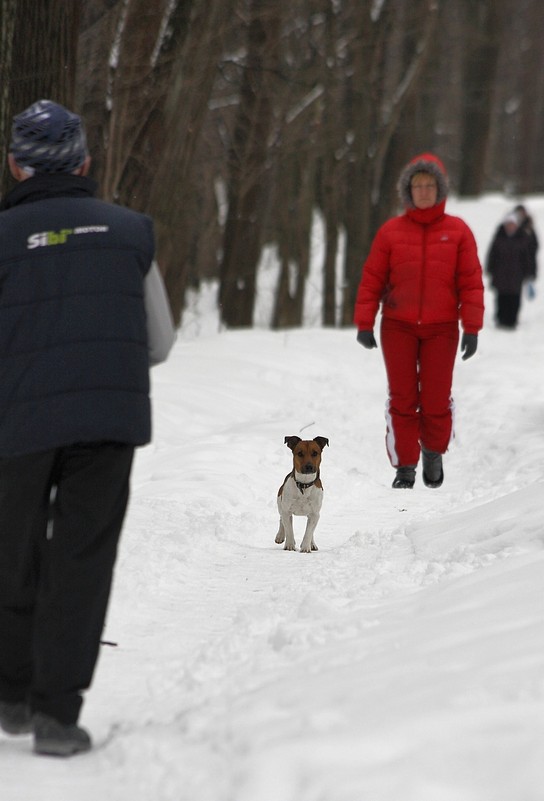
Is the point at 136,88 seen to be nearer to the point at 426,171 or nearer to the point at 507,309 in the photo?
the point at 426,171

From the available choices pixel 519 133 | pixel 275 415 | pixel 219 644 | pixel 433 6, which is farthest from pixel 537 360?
pixel 519 133

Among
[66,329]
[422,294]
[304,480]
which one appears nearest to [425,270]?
[422,294]

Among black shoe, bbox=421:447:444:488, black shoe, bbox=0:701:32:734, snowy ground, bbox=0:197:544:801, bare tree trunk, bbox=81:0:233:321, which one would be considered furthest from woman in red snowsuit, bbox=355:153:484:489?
bare tree trunk, bbox=81:0:233:321

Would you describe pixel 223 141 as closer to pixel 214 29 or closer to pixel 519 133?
pixel 214 29

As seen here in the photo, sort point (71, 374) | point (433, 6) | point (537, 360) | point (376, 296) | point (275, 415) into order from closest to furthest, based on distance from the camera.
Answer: point (71, 374), point (376, 296), point (275, 415), point (537, 360), point (433, 6)

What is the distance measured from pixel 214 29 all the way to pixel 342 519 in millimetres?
9426

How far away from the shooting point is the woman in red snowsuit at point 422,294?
8.06 metres

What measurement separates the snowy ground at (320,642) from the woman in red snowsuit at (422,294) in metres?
0.84

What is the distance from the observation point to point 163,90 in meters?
14.1

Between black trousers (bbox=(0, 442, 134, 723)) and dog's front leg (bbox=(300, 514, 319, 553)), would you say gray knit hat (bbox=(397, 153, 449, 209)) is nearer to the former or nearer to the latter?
dog's front leg (bbox=(300, 514, 319, 553))

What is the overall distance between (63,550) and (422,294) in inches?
186

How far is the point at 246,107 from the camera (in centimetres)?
2020

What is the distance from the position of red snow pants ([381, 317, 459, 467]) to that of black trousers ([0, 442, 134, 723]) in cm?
458

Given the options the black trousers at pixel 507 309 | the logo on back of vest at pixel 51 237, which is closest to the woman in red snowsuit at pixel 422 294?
the logo on back of vest at pixel 51 237
